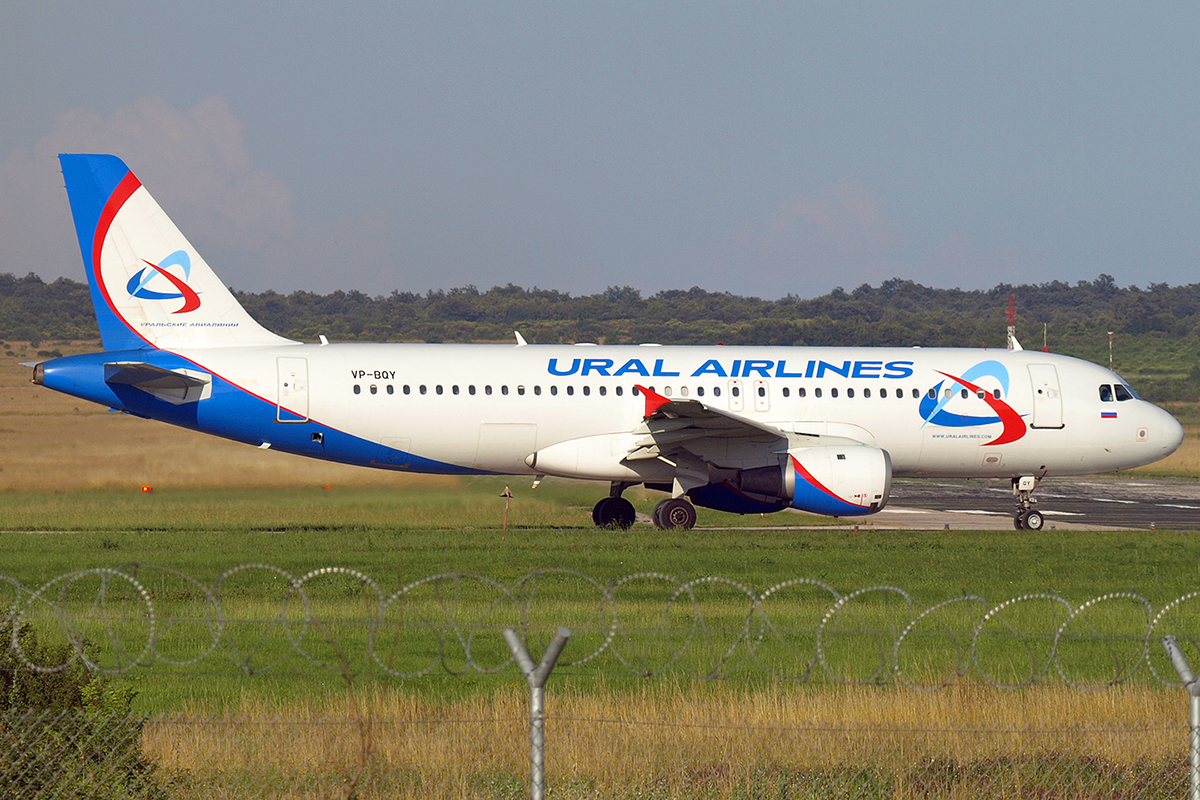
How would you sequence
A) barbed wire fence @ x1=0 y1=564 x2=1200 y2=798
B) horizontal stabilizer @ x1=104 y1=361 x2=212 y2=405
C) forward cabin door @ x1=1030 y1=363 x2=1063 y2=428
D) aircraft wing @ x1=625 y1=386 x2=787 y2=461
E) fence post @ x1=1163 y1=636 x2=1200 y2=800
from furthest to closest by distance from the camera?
forward cabin door @ x1=1030 y1=363 x2=1063 y2=428, aircraft wing @ x1=625 y1=386 x2=787 y2=461, horizontal stabilizer @ x1=104 y1=361 x2=212 y2=405, barbed wire fence @ x1=0 y1=564 x2=1200 y2=798, fence post @ x1=1163 y1=636 x2=1200 y2=800

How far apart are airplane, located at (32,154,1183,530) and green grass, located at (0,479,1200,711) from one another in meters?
1.45

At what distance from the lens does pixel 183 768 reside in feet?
30.9

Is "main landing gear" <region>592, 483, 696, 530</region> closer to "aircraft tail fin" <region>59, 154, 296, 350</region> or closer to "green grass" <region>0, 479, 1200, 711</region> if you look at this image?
"green grass" <region>0, 479, 1200, 711</region>

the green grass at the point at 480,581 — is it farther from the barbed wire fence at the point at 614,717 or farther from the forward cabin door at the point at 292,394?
the forward cabin door at the point at 292,394

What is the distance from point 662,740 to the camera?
998 cm

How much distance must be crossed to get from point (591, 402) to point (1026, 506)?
33.4ft

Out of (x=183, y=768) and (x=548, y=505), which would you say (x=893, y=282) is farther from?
(x=183, y=768)

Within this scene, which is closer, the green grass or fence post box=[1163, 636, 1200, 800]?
fence post box=[1163, 636, 1200, 800]

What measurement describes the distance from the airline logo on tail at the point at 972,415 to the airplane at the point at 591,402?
4cm

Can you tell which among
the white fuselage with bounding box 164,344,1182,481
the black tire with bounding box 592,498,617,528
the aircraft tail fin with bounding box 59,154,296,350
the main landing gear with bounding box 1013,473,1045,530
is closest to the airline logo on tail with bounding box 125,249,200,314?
the aircraft tail fin with bounding box 59,154,296,350

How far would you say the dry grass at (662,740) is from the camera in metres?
9.26

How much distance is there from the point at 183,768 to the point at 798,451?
1790 centimetres

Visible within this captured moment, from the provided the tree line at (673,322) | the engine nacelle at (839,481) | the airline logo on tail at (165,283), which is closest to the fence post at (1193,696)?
the engine nacelle at (839,481)

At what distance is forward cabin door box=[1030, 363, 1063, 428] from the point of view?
93.7 feet
